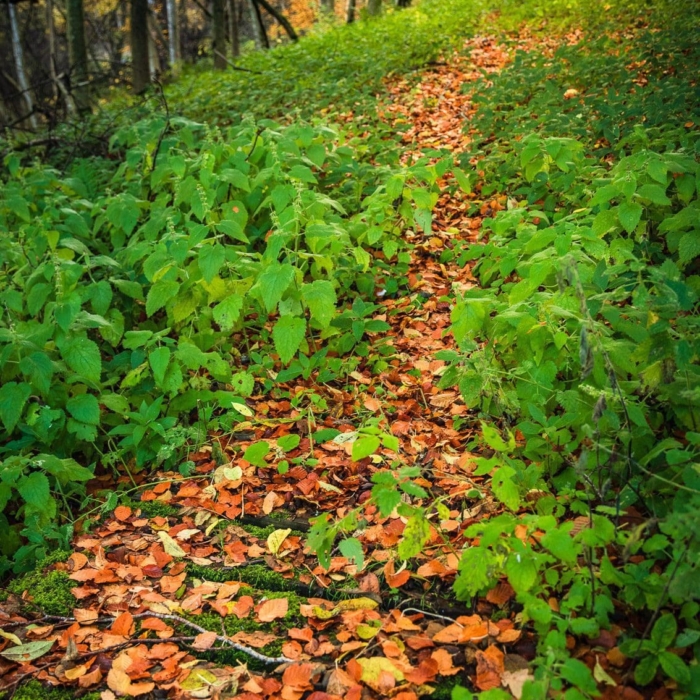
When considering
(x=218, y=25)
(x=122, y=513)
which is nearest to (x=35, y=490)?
(x=122, y=513)

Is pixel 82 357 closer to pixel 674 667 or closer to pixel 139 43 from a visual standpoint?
pixel 674 667

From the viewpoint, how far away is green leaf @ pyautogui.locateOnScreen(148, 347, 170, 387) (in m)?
3.43

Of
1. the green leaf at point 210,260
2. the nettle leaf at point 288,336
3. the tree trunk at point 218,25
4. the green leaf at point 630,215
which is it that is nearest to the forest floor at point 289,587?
the nettle leaf at point 288,336

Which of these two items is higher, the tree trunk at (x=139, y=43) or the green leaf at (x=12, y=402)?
the tree trunk at (x=139, y=43)

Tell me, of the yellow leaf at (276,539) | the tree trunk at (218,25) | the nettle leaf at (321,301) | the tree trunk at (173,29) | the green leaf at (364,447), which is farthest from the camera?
the tree trunk at (173,29)

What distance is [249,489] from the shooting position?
10.7 feet

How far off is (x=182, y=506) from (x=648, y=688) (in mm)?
2277

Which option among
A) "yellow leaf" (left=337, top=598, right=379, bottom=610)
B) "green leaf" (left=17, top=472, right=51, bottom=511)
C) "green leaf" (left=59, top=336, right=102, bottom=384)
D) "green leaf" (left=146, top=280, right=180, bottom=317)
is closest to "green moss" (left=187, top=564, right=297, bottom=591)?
"yellow leaf" (left=337, top=598, right=379, bottom=610)

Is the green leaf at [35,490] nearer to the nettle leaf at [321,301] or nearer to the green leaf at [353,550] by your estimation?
the green leaf at [353,550]

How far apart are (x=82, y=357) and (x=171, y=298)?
733mm

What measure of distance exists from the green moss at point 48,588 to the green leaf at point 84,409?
28.1 inches

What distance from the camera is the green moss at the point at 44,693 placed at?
216cm

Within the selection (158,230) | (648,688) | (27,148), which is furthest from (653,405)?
(27,148)

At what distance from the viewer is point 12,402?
Result: 10.2 feet
